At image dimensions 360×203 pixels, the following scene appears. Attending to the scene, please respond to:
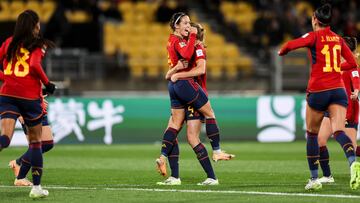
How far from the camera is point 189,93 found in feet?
40.8

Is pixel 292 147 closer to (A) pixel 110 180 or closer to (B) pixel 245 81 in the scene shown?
(B) pixel 245 81

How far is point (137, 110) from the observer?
2248cm

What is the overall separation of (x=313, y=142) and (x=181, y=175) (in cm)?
316

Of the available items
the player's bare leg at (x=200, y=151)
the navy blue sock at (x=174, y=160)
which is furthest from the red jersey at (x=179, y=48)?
the navy blue sock at (x=174, y=160)

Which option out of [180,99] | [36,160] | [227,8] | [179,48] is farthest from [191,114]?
[227,8]

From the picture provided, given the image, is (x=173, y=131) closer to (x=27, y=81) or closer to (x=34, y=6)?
(x=27, y=81)

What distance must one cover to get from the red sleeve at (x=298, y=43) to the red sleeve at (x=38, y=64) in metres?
2.94

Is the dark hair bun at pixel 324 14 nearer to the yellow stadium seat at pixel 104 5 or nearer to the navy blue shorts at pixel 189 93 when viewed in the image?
the navy blue shorts at pixel 189 93

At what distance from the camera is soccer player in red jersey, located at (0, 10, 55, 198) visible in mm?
10883

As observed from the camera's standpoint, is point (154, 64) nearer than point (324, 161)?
No

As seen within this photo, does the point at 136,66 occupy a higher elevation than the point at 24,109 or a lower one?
higher

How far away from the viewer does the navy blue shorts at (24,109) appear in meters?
10.9

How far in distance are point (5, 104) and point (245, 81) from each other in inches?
580

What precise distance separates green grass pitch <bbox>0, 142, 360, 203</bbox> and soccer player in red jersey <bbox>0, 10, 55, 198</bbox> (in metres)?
0.68
